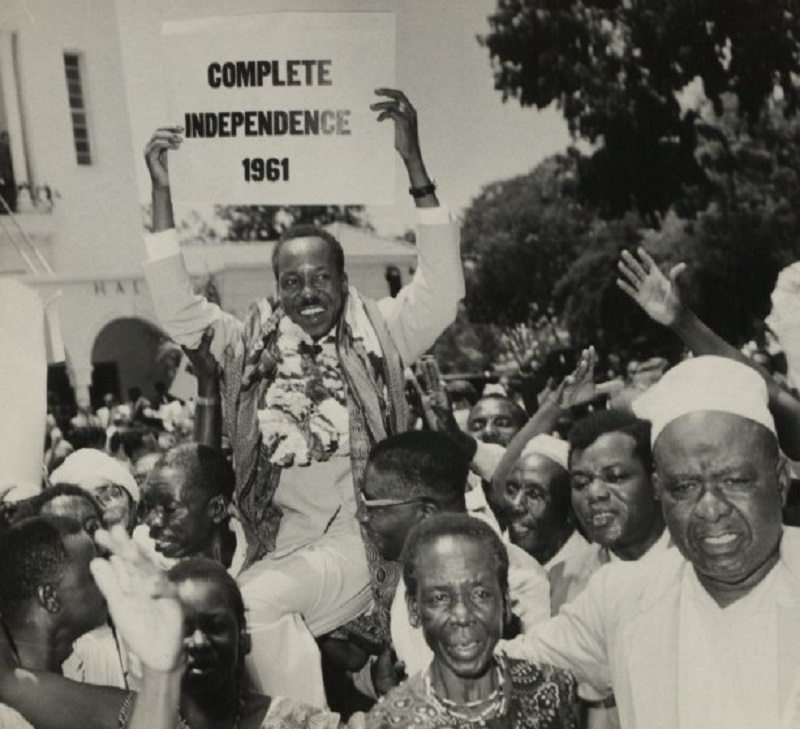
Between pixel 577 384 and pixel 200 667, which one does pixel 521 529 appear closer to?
pixel 577 384

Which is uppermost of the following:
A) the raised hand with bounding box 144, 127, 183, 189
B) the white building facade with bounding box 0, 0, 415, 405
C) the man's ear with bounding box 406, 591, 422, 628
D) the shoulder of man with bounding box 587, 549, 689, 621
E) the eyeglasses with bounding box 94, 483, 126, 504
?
the white building facade with bounding box 0, 0, 415, 405

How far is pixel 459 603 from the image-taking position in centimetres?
269

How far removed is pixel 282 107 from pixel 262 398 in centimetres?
109

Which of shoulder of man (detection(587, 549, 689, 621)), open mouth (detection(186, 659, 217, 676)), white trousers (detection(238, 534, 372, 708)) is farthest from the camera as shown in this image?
white trousers (detection(238, 534, 372, 708))

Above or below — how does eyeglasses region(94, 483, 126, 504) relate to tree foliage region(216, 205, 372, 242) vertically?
below

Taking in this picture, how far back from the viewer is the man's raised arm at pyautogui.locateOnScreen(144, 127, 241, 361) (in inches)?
143

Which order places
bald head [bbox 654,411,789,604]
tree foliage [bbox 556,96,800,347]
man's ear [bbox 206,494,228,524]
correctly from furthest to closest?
tree foliage [bbox 556,96,800,347]
man's ear [bbox 206,494,228,524]
bald head [bbox 654,411,789,604]

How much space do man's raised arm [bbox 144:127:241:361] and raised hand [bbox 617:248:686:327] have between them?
4.20ft

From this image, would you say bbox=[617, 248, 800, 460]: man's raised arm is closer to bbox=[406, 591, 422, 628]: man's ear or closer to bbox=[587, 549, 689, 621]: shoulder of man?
bbox=[587, 549, 689, 621]: shoulder of man

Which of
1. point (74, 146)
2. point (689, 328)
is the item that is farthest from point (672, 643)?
point (74, 146)

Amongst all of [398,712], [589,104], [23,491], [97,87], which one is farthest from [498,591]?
[589,104]

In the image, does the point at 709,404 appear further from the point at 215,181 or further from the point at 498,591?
the point at 215,181

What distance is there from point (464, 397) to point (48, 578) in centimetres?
654

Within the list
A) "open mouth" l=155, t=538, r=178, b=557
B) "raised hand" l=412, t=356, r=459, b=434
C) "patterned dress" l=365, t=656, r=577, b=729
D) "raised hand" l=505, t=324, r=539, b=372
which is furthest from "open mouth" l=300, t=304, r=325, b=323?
"raised hand" l=505, t=324, r=539, b=372
